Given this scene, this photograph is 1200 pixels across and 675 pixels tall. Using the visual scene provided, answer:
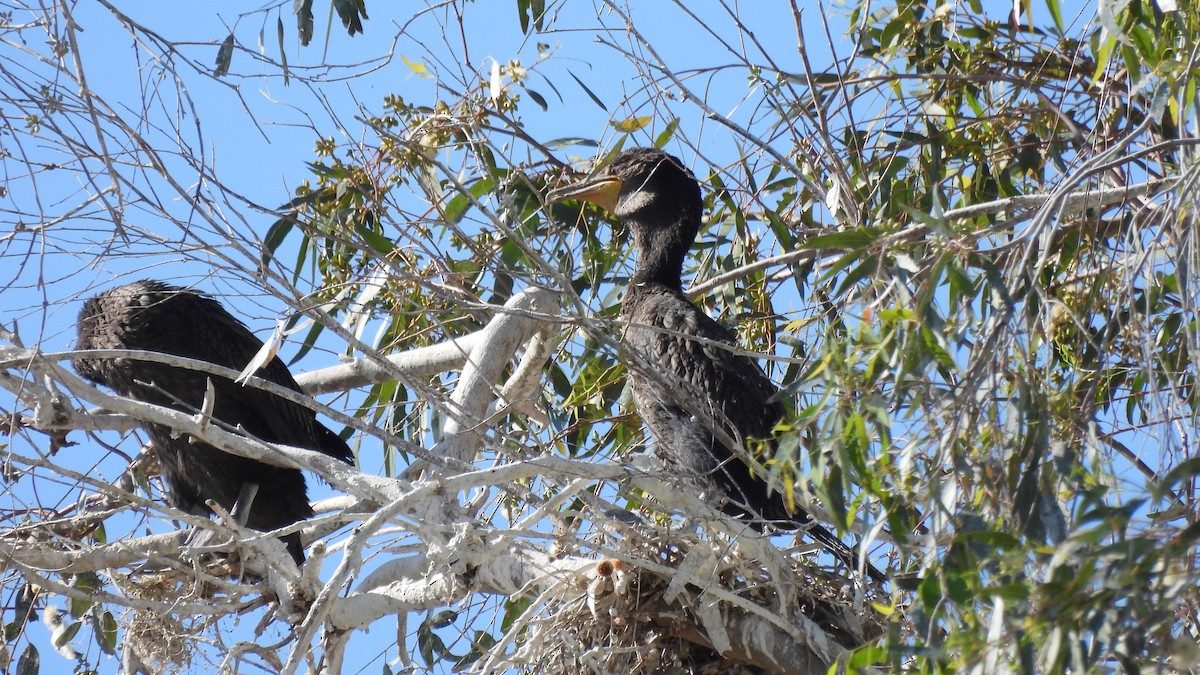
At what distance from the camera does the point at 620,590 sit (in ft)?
9.40

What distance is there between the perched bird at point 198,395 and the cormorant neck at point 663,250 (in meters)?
1.25

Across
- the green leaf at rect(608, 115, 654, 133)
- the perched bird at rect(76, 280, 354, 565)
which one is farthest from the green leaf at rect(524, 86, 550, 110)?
the perched bird at rect(76, 280, 354, 565)

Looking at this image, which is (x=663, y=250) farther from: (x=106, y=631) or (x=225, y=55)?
(x=106, y=631)

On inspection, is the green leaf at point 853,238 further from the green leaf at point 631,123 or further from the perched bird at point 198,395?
the perched bird at point 198,395

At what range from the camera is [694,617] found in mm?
2943

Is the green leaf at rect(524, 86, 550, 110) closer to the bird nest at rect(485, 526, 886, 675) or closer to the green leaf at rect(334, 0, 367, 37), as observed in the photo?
Answer: the green leaf at rect(334, 0, 367, 37)

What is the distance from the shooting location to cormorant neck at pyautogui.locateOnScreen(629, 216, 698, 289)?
176 inches

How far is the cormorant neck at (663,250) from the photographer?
14.7 feet

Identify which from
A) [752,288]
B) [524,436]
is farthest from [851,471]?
[752,288]

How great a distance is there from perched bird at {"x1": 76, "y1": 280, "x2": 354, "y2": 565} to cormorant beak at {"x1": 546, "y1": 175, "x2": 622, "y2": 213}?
1119mm

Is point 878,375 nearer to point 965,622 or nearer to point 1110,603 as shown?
point 965,622

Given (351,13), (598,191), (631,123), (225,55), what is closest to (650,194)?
(598,191)

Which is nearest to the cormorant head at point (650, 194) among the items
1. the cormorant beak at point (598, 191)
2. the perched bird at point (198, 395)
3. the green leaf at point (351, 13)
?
the cormorant beak at point (598, 191)

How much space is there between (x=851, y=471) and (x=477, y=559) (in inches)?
42.9
